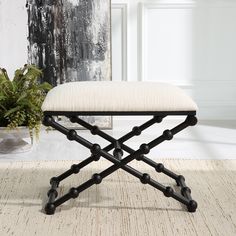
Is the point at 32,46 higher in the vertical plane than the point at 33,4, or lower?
lower

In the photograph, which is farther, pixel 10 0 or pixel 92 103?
pixel 10 0

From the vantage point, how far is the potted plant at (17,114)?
10.3ft

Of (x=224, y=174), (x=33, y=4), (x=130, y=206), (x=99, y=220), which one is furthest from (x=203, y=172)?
(x=33, y=4)

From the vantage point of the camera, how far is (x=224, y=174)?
278 cm

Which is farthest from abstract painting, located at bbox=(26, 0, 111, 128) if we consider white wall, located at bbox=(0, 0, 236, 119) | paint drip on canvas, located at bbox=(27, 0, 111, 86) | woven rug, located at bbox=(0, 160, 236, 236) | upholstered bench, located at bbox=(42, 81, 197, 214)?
upholstered bench, located at bbox=(42, 81, 197, 214)

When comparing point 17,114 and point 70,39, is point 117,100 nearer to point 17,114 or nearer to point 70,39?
point 17,114

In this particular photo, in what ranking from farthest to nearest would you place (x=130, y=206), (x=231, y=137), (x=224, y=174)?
1. (x=231, y=137)
2. (x=224, y=174)
3. (x=130, y=206)

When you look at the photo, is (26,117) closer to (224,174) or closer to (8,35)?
(8,35)

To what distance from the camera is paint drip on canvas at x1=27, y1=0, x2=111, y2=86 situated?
3.75m

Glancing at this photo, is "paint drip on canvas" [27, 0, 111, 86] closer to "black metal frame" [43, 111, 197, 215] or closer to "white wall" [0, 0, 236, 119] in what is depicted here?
"white wall" [0, 0, 236, 119]

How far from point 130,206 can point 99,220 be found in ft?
0.65

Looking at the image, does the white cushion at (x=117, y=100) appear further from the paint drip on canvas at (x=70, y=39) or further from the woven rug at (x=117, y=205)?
the paint drip on canvas at (x=70, y=39)

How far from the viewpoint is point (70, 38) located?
3783 millimetres

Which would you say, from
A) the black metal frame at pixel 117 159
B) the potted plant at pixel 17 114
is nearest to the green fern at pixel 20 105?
the potted plant at pixel 17 114
